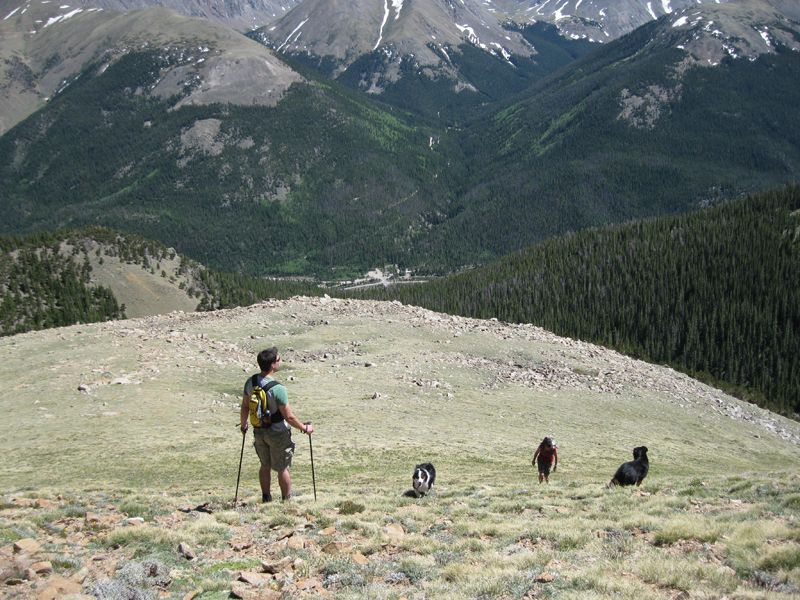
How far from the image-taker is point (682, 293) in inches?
3969

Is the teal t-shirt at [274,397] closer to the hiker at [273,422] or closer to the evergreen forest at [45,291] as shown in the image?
the hiker at [273,422]

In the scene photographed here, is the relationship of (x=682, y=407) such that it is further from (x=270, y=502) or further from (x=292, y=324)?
(x=270, y=502)

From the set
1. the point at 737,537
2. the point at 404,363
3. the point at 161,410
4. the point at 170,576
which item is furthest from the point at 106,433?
the point at 737,537

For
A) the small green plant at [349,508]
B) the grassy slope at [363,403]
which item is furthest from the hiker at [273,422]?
the grassy slope at [363,403]

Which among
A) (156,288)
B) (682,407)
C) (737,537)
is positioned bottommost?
(682,407)

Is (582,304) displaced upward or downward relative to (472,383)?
upward

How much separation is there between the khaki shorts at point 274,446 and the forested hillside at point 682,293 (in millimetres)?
82006

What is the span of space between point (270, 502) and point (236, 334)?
31806mm

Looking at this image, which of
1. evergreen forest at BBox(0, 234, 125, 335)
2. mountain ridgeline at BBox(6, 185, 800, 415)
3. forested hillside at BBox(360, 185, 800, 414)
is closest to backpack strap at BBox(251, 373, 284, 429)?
mountain ridgeline at BBox(6, 185, 800, 415)

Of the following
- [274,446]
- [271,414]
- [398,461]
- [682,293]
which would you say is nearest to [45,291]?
[398,461]

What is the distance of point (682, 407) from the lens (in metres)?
38.2

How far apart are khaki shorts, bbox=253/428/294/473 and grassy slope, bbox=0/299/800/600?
108 centimetres

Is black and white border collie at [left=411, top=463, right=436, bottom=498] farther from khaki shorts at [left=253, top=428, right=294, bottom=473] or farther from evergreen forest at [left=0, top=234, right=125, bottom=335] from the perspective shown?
evergreen forest at [left=0, top=234, right=125, bottom=335]

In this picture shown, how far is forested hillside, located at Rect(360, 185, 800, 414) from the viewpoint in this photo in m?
89.9
